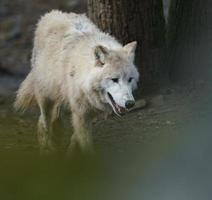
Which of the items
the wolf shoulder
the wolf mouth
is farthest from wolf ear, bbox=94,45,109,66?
the wolf shoulder

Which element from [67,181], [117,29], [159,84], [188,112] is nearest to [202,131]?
[188,112]

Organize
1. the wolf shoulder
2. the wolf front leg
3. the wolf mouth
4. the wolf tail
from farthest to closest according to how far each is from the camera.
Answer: the wolf tail, the wolf shoulder, the wolf front leg, the wolf mouth

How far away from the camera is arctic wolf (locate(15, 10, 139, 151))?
5164mm

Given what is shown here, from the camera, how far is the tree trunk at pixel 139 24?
680 centimetres

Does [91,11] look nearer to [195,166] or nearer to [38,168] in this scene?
[195,166]

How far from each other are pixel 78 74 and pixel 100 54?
363 mm

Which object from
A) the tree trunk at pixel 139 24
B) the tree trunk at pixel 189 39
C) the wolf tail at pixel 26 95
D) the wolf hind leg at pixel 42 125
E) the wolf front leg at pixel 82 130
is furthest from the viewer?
the tree trunk at pixel 189 39

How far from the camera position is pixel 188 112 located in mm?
7043

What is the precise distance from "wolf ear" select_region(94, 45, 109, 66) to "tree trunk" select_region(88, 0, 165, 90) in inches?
64.8

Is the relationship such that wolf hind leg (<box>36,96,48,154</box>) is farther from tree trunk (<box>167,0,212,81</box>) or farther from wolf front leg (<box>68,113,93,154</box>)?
tree trunk (<box>167,0,212,81</box>)

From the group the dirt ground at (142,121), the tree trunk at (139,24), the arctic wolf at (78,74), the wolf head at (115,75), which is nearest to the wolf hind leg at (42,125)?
the arctic wolf at (78,74)

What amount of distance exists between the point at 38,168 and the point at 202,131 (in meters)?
5.36

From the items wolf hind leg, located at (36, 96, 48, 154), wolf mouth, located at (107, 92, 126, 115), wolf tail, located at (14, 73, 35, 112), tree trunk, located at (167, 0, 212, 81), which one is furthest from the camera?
tree trunk, located at (167, 0, 212, 81)

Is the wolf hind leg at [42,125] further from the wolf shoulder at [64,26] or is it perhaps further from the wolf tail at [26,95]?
the wolf shoulder at [64,26]
